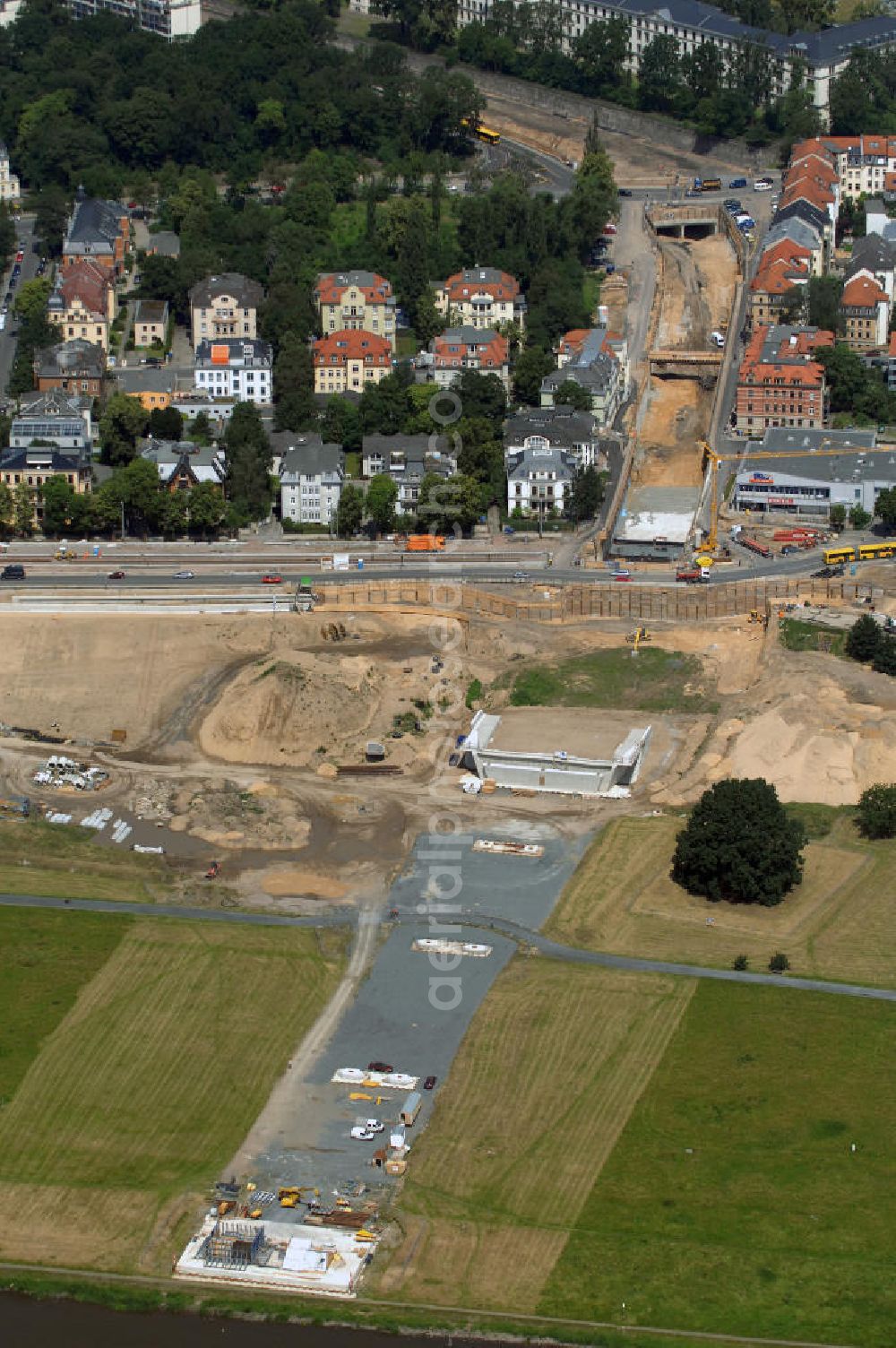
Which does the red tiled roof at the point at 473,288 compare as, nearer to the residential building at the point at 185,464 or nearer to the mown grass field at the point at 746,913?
the residential building at the point at 185,464

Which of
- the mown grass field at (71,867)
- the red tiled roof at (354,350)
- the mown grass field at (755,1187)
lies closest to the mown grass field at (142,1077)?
the mown grass field at (71,867)

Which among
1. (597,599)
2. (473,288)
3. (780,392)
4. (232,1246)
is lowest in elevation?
(232,1246)

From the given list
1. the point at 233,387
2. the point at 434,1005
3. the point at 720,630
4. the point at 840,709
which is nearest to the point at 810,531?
the point at 720,630

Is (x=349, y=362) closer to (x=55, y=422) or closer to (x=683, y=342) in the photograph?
(x=55, y=422)

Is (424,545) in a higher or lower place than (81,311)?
lower

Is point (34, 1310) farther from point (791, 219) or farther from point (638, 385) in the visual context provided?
point (791, 219)

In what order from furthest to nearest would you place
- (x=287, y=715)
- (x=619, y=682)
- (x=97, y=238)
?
1. (x=97, y=238)
2. (x=619, y=682)
3. (x=287, y=715)

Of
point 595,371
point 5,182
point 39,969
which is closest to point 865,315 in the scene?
point 595,371

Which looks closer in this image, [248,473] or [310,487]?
[310,487]
